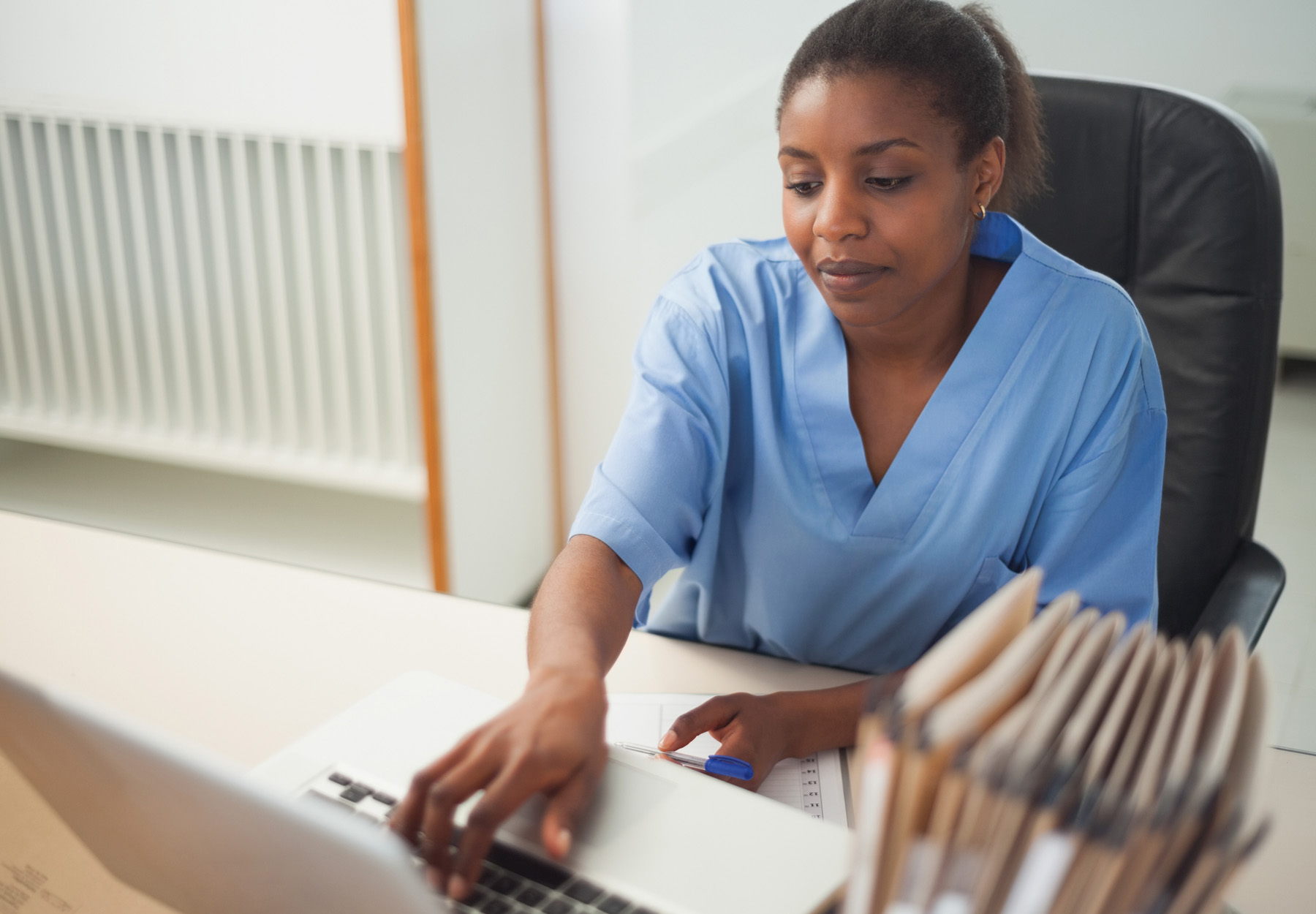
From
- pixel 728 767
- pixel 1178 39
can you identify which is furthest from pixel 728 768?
pixel 1178 39

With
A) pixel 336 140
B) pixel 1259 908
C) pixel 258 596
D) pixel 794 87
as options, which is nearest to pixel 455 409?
pixel 336 140

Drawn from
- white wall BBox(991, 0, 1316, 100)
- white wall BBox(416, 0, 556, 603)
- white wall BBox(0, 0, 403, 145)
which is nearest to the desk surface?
white wall BBox(416, 0, 556, 603)

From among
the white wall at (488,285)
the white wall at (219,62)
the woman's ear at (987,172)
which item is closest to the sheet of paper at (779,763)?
the woman's ear at (987,172)

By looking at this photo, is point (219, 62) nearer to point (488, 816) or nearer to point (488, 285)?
point (488, 285)

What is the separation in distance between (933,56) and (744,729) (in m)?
0.51

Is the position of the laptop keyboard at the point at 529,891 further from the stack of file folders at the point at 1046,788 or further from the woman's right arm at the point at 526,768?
the stack of file folders at the point at 1046,788

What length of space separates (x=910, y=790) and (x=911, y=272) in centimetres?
63

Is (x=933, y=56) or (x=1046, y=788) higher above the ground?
(x=933, y=56)

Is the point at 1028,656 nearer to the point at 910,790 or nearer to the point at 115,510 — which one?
the point at 910,790

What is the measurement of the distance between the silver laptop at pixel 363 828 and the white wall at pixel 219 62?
5.13 ft

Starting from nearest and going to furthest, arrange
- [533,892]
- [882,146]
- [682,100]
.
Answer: [533,892] → [882,146] → [682,100]

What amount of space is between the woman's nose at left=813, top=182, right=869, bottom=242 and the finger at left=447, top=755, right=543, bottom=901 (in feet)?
1.56

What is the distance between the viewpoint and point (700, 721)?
28.6 inches

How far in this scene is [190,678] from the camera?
0.82 meters
